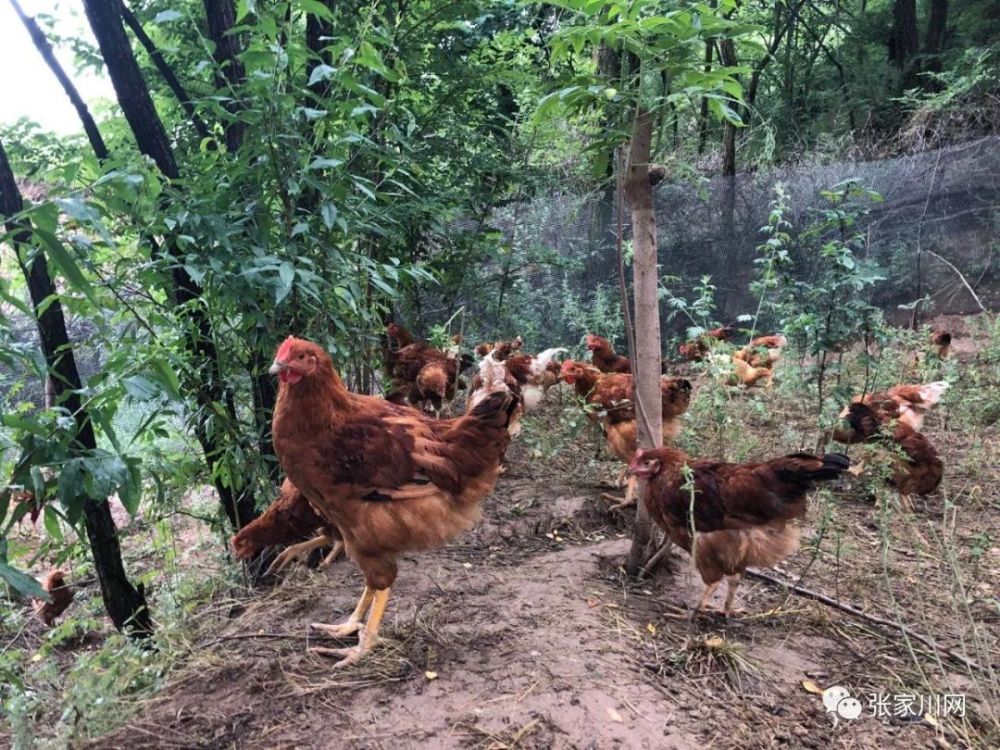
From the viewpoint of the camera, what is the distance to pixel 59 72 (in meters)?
3.39

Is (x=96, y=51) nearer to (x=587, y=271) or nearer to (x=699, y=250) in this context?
(x=587, y=271)

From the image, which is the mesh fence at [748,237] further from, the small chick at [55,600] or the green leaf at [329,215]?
the green leaf at [329,215]

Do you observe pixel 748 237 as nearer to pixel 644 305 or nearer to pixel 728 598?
pixel 644 305

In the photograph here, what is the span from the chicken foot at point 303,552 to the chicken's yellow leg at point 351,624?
0.74 m

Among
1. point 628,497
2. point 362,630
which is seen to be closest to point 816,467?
point 628,497

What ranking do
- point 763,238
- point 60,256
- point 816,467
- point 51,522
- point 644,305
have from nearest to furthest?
point 60,256, point 51,522, point 816,467, point 644,305, point 763,238

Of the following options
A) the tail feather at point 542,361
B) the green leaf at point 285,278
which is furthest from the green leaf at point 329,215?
the tail feather at point 542,361

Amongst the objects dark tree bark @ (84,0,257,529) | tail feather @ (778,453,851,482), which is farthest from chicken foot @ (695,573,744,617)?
dark tree bark @ (84,0,257,529)

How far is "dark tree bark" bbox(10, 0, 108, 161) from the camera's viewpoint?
3.20m

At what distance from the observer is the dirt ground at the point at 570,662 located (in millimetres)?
2451

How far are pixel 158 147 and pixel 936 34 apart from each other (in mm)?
16036

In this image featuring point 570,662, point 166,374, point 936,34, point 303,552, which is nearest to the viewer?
point 166,374

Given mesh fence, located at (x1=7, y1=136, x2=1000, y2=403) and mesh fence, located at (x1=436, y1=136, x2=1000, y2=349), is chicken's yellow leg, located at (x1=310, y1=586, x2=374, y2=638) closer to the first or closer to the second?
mesh fence, located at (x1=7, y1=136, x2=1000, y2=403)

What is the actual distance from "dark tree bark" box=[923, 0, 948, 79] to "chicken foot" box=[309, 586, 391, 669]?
51.1 feet
